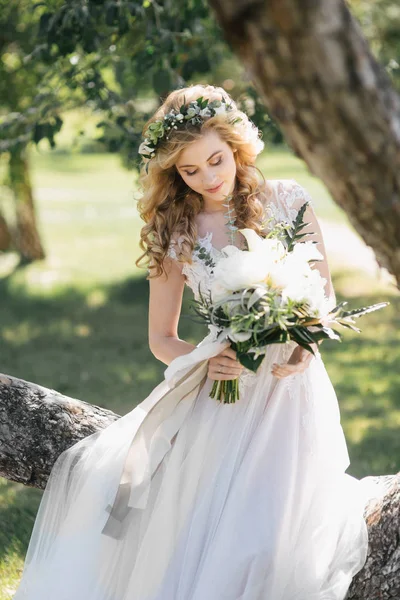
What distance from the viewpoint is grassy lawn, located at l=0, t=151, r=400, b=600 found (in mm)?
6309

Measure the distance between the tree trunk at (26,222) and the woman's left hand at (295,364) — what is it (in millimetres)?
9248

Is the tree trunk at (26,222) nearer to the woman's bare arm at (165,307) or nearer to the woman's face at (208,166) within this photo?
the woman's bare arm at (165,307)

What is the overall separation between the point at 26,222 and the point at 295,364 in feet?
35.3

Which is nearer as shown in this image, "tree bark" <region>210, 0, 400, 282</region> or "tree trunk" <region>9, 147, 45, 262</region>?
"tree bark" <region>210, 0, 400, 282</region>

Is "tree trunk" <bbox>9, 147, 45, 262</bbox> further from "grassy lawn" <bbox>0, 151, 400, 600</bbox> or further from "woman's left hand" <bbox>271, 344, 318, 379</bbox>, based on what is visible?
"woman's left hand" <bbox>271, 344, 318, 379</bbox>

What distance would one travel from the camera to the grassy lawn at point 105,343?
6.31 metres

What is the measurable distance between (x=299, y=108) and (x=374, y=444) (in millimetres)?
5211

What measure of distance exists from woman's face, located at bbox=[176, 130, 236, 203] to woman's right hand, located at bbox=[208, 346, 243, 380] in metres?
0.64

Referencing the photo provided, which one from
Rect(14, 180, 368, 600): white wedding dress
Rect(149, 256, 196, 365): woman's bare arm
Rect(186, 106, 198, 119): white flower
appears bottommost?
Rect(14, 180, 368, 600): white wedding dress

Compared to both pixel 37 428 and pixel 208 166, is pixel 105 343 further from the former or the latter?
pixel 208 166

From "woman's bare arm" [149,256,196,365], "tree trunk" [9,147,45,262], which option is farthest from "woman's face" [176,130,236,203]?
"tree trunk" [9,147,45,262]

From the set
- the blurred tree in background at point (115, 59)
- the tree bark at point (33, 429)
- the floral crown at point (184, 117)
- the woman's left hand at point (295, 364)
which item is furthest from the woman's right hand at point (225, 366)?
the blurred tree in background at point (115, 59)

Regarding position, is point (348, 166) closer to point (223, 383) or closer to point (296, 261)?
point (296, 261)

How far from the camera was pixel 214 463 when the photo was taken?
3.39 metres
